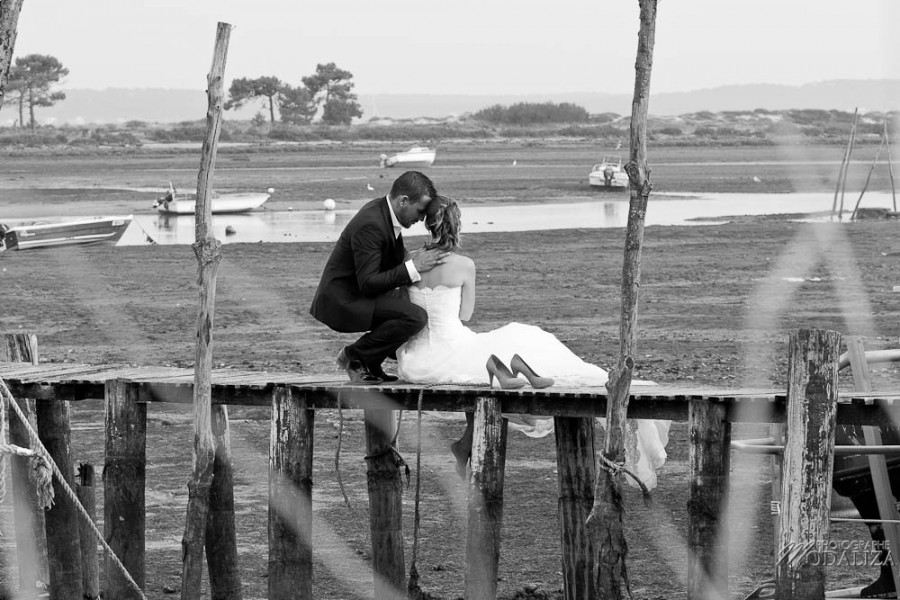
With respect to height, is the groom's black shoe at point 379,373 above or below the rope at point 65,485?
above

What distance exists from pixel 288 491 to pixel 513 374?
66.8 inches

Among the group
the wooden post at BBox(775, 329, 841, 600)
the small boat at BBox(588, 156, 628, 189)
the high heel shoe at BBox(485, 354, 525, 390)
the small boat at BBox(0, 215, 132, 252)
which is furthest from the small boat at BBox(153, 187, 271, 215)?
the wooden post at BBox(775, 329, 841, 600)

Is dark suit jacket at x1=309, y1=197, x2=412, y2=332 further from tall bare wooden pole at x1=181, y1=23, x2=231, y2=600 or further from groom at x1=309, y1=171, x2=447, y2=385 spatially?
tall bare wooden pole at x1=181, y1=23, x2=231, y2=600

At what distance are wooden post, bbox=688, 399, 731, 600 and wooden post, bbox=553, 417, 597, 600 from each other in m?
0.88

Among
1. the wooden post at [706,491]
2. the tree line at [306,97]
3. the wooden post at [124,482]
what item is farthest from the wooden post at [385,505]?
the tree line at [306,97]

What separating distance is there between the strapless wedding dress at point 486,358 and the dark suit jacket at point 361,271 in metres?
0.31

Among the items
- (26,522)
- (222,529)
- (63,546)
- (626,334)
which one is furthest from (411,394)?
(26,522)

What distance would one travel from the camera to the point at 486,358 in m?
9.31

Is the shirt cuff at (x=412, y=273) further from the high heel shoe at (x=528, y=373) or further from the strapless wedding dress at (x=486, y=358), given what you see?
the high heel shoe at (x=528, y=373)

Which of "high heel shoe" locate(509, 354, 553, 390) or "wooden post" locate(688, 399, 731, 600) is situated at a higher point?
"high heel shoe" locate(509, 354, 553, 390)

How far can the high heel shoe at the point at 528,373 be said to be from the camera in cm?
873

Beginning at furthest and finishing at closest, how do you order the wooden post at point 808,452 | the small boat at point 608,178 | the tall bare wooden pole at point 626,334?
1. the small boat at point 608,178
2. the tall bare wooden pole at point 626,334
3. the wooden post at point 808,452

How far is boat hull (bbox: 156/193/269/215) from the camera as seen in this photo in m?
42.1

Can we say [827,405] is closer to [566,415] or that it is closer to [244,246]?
[566,415]
